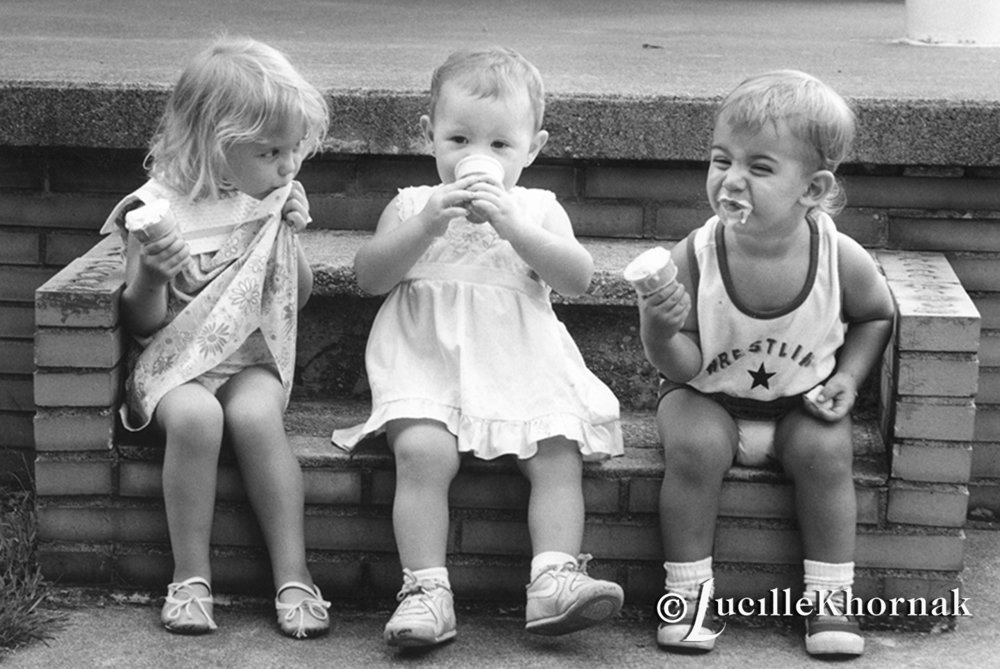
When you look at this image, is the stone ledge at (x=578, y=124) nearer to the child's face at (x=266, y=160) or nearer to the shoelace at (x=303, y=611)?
the child's face at (x=266, y=160)

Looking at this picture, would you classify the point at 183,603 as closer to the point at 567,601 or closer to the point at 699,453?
the point at 567,601

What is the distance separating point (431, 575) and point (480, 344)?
47 cm

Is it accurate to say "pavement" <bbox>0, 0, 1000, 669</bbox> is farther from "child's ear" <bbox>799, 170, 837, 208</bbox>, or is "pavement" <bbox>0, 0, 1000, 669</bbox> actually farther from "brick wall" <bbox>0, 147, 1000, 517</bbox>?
"child's ear" <bbox>799, 170, 837, 208</bbox>

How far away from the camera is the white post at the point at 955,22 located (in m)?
4.96

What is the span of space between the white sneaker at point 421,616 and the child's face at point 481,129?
0.78 m

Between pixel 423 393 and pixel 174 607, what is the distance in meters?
0.61

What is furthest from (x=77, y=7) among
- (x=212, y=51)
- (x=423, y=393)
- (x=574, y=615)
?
(x=574, y=615)

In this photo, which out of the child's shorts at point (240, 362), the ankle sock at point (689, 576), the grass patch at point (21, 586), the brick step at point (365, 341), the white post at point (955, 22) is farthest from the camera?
the white post at point (955, 22)

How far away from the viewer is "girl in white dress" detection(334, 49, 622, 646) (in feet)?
8.54

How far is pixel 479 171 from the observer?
8.70ft

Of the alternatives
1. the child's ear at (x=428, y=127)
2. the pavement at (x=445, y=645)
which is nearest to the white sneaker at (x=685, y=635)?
the pavement at (x=445, y=645)

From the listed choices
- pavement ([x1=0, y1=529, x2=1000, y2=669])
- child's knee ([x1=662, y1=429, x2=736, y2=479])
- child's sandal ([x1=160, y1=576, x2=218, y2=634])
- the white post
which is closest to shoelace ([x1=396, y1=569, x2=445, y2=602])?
pavement ([x1=0, y1=529, x2=1000, y2=669])

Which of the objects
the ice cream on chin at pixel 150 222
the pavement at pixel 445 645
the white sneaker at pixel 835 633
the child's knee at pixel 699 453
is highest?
the ice cream on chin at pixel 150 222

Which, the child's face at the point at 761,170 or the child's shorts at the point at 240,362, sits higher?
the child's face at the point at 761,170
